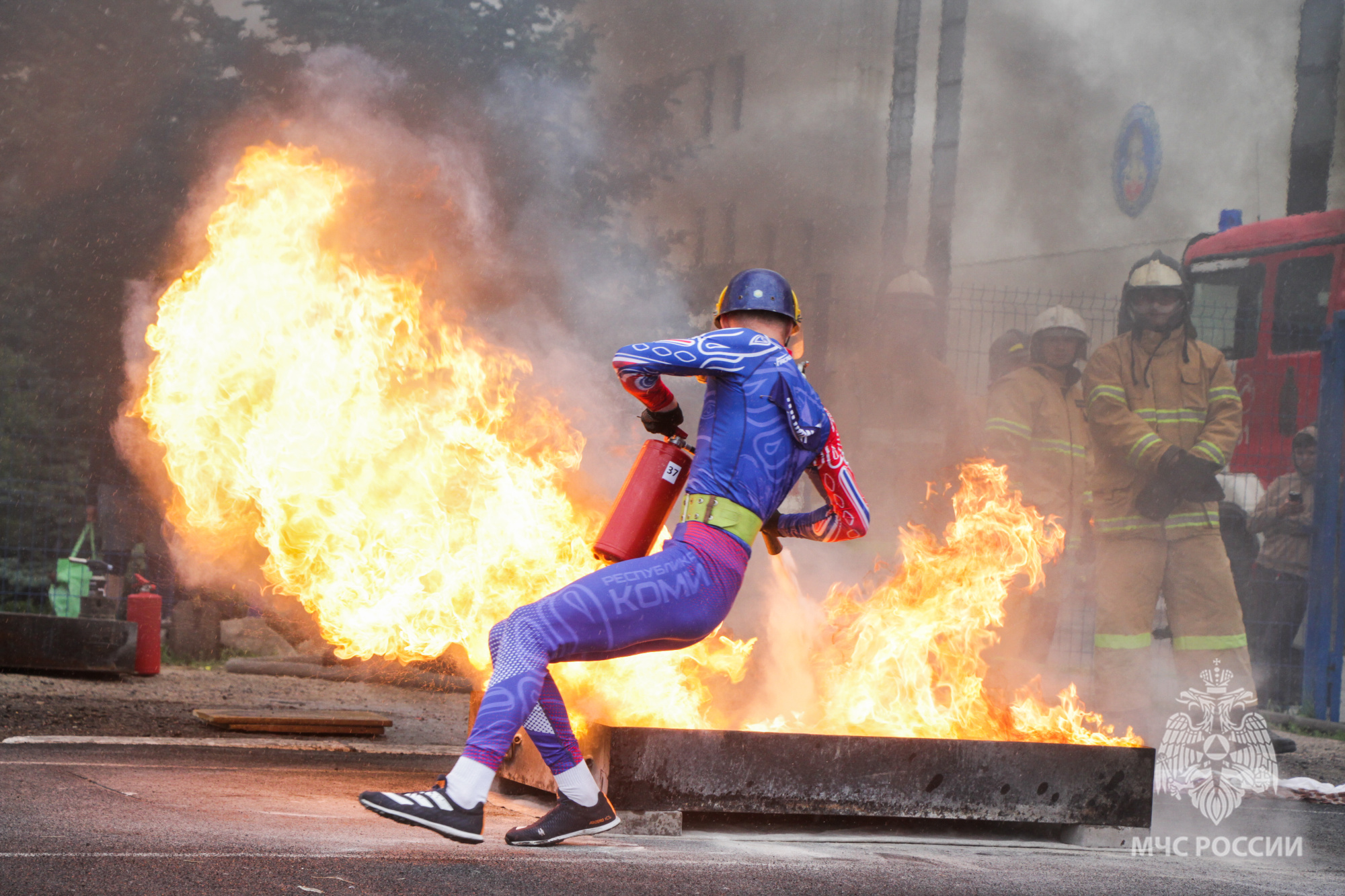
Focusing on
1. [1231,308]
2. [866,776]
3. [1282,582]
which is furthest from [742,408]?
[1231,308]

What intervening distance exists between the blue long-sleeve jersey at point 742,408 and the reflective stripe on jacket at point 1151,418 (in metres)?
6.29

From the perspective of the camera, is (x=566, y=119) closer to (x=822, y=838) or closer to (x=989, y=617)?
(x=989, y=617)

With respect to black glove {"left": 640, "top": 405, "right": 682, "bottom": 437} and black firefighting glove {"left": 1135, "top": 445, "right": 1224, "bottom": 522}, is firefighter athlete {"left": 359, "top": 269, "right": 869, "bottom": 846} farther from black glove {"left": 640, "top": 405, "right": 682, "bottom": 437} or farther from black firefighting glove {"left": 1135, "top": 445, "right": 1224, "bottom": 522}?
black firefighting glove {"left": 1135, "top": 445, "right": 1224, "bottom": 522}

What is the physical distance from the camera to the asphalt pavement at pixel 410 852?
3.64m

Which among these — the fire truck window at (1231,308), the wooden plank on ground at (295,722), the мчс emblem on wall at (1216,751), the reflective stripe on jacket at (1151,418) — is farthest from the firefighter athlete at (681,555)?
the fire truck window at (1231,308)

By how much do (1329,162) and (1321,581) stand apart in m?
8.27

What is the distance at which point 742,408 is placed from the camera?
4.04 m

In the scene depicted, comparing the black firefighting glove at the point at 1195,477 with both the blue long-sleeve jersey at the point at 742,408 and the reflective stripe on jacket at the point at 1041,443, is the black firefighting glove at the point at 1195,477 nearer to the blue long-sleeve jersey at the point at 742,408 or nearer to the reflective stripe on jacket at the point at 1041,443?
the reflective stripe on jacket at the point at 1041,443

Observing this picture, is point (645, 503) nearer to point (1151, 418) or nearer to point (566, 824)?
point (566, 824)

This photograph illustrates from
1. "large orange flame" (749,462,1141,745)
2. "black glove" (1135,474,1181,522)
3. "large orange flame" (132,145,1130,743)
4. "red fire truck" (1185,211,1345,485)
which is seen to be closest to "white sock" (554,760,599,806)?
"large orange flame" (132,145,1130,743)

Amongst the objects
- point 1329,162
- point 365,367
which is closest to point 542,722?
point 365,367

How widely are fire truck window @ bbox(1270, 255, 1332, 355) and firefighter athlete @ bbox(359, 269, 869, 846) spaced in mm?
10588

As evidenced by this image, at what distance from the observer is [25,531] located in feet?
36.2

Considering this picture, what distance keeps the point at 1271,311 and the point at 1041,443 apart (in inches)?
228
